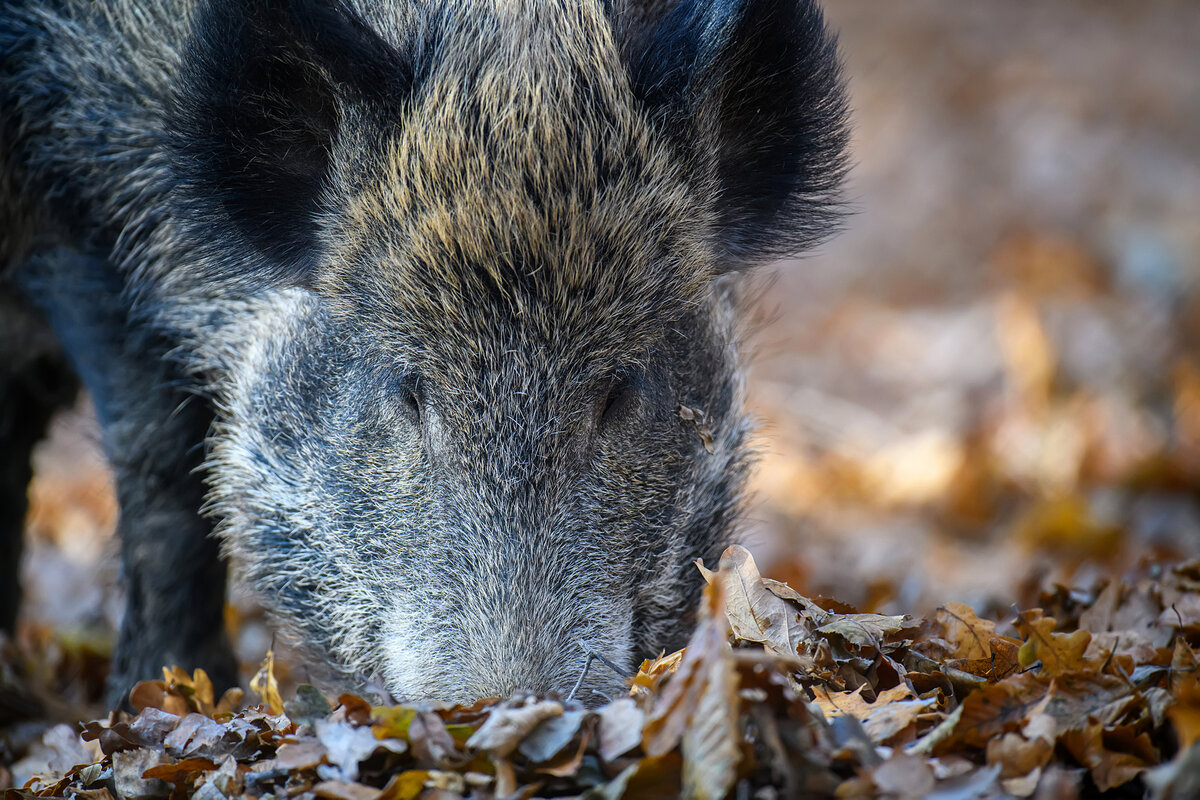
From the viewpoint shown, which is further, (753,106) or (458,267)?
(753,106)

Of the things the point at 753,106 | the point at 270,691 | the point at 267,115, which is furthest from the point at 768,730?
the point at 267,115

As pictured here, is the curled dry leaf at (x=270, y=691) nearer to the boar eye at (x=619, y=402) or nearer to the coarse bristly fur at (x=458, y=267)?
the coarse bristly fur at (x=458, y=267)

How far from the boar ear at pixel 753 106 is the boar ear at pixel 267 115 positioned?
2.19 ft

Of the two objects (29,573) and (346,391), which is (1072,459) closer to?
(346,391)

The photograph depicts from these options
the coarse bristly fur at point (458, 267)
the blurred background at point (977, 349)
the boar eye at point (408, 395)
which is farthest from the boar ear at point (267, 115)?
the blurred background at point (977, 349)

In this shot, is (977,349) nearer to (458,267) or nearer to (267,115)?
(458,267)

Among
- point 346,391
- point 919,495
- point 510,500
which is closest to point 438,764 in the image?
point 510,500

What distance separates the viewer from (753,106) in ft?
10.2

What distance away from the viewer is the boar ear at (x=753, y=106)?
289 centimetres

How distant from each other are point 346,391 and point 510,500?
0.62 meters

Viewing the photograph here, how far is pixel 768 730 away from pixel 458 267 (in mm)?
1383

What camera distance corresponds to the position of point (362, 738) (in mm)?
2123

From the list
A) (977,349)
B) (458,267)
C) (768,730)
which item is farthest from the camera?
(977,349)

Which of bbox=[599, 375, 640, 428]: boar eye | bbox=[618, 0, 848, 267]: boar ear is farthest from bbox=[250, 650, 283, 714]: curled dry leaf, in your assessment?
bbox=[618, 0, 848, 267]: boar ear
